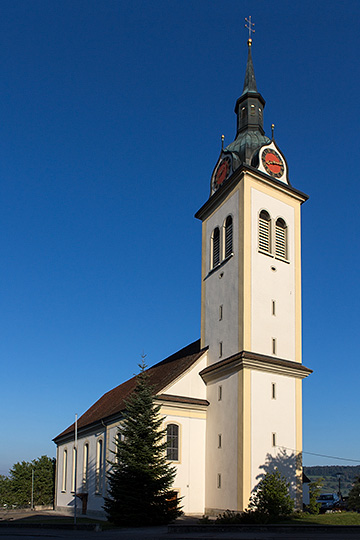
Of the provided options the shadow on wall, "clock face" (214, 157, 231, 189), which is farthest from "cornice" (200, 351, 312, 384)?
"clock face" (214, 157, 231, 189)

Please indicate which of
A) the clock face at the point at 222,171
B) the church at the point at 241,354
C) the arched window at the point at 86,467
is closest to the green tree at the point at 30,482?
the arched window at the point at 86,467

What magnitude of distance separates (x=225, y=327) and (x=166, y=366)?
7.38 meters

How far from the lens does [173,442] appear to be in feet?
93.7

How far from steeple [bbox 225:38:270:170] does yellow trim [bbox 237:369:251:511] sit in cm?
1228

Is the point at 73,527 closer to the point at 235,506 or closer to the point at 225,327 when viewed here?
the point at 235,506

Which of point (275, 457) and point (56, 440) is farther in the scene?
point (56, 440)

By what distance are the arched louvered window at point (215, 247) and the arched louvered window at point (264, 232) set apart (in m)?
3.08

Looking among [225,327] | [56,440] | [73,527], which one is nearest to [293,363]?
[225,327]

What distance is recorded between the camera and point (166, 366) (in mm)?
35469

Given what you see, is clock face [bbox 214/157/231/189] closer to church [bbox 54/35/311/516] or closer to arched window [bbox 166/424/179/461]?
church [bbox 54/35/311/516]

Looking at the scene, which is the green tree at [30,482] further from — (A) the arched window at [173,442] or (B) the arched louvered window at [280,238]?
(B) the arched louvered window at [280,238]

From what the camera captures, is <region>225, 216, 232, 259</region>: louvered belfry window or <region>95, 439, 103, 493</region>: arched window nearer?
<region>225, 216, 232, 259</region>: louvered belfry window

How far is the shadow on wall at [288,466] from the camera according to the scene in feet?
84.5

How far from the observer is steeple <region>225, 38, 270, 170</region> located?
106ft
